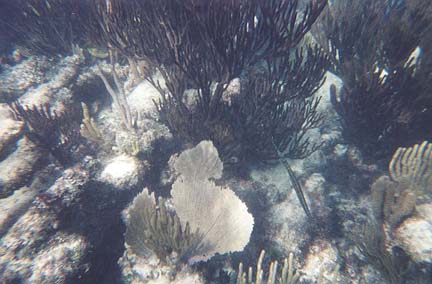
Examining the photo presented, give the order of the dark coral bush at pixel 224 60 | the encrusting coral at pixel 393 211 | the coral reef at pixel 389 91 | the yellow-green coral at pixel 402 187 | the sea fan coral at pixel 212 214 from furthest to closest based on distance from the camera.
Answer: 1. the coral reef at pixel 389 91
2. the dark coral bush at pixel 224 60
3. the yellow-green coral at pixel 402 187
4. the encrusting coral at pixel 393 211
5. the sea fan coral at pixel 212 214

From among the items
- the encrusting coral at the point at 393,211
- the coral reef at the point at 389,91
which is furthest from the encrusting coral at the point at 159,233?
the coral reef at the point at 389,91

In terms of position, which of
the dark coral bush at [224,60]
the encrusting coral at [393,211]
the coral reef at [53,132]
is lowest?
the encrusting coral at [393,211]

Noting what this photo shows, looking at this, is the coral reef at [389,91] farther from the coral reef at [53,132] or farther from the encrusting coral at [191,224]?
the coral reef at [53,132]

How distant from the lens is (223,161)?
13.1ft

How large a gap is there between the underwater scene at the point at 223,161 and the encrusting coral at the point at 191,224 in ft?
0.05

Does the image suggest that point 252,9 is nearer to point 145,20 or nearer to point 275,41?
point 275,41

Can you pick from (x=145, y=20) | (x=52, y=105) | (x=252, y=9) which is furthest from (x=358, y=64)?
(x=52, y=105)

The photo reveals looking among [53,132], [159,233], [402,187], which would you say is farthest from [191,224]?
[53,132]

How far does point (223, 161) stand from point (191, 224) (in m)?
1.32

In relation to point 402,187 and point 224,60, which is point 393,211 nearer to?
point 402,187

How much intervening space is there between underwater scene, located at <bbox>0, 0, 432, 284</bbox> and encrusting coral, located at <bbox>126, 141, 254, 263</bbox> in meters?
0.02

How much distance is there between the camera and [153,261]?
9.64ft

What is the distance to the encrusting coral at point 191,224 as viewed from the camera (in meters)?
2.72

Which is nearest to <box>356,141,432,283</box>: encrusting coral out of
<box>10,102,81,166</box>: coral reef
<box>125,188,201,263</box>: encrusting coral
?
<box>125,188,201,263</box>: encrusting coral
